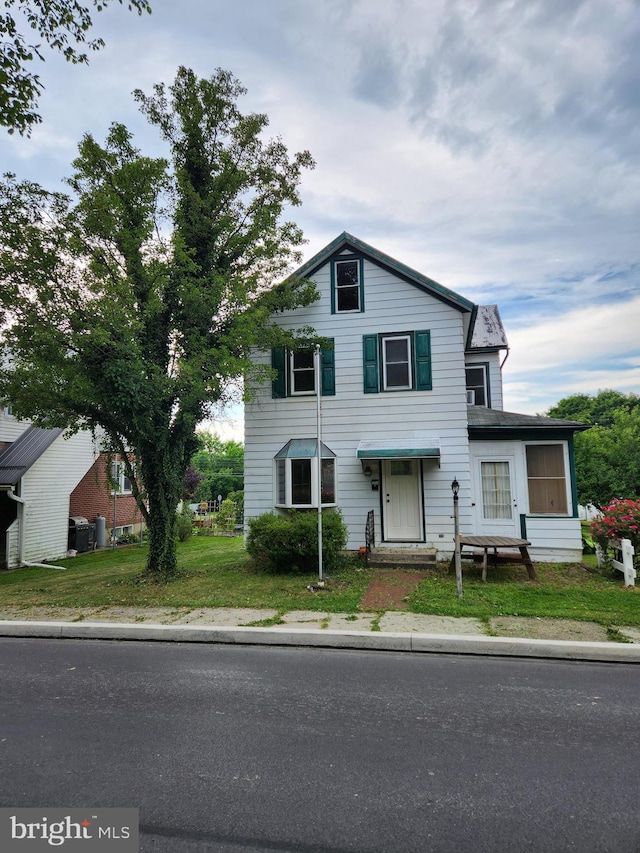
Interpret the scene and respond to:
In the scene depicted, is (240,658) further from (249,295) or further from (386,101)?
(386,101)

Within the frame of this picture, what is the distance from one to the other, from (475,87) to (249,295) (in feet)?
22.1

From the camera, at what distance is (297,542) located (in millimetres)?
10156

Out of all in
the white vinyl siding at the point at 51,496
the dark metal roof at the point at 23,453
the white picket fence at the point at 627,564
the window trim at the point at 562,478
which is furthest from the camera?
the white vinyl siding at the point at 51,496

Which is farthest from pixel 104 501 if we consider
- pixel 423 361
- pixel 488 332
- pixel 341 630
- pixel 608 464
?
pixel 608 464

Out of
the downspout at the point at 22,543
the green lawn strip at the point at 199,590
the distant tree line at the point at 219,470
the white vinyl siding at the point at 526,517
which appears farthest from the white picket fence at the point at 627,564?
the distant tree line at the point at 219,470

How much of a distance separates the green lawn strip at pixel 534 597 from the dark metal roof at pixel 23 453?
45.7 feet

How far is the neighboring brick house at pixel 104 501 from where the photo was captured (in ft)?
61.1

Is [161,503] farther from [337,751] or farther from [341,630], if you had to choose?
[337,751]

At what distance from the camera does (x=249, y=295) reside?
11.0 m

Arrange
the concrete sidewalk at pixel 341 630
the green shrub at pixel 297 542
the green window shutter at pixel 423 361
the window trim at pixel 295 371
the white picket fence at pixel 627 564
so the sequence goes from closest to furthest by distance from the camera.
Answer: the concrete sidewalk at pixel 341 630 < the white picket fence at pixel 627 564 < the green shrub at pixel 297 542 < the green window shutter at pixel 423 361 < the window trim at pixel 295 371

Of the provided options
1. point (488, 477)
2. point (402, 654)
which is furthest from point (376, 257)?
point (402, 654)

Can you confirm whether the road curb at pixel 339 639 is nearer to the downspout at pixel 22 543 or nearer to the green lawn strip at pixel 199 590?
the green lawn strip at pixel 199 590

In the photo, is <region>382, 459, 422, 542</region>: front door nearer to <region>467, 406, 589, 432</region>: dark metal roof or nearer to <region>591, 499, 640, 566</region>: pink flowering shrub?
<region>467, 406, 589, 432</region>: dark metal roof

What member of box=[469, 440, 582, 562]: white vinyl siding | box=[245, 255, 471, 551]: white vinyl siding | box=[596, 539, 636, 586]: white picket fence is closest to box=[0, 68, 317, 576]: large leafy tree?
box=[245, 255, 471, 551]: white vinyl siding
